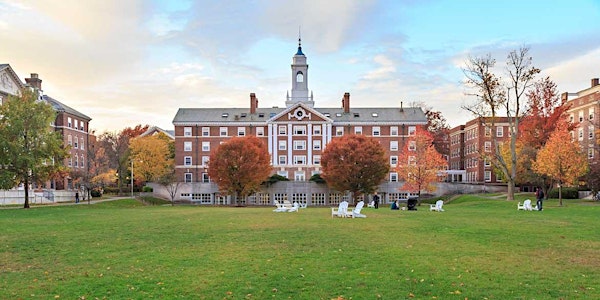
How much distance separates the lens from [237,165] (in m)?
61.7

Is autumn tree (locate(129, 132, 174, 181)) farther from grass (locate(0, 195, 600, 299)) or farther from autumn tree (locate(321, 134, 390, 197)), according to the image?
grass (locate(0, 195, 600, 299))

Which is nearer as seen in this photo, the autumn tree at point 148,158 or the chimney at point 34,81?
the chimney at point 34,81

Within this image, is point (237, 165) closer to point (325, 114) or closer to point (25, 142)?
point (25, 142)

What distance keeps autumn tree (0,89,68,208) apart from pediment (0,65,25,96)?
1790 centimetres

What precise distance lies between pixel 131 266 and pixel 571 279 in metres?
10.6

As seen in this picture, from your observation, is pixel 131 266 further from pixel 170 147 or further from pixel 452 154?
pixel 452 154

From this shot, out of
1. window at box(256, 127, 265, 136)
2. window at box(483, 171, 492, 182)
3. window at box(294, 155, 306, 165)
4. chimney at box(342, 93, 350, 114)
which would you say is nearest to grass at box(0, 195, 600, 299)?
window at box(294, 155, 306, 165)

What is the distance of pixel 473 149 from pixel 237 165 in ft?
171

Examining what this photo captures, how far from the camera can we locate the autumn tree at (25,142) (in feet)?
139

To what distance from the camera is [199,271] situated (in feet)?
41.5

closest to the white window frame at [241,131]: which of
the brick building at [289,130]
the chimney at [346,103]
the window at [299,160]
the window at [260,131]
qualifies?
the brick building at [289,130]

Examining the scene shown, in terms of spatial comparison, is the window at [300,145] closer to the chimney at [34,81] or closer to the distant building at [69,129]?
the distant building at [69,129]

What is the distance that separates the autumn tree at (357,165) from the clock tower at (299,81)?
3297 cm

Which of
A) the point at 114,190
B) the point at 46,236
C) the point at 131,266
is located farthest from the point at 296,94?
the point at 131,266
